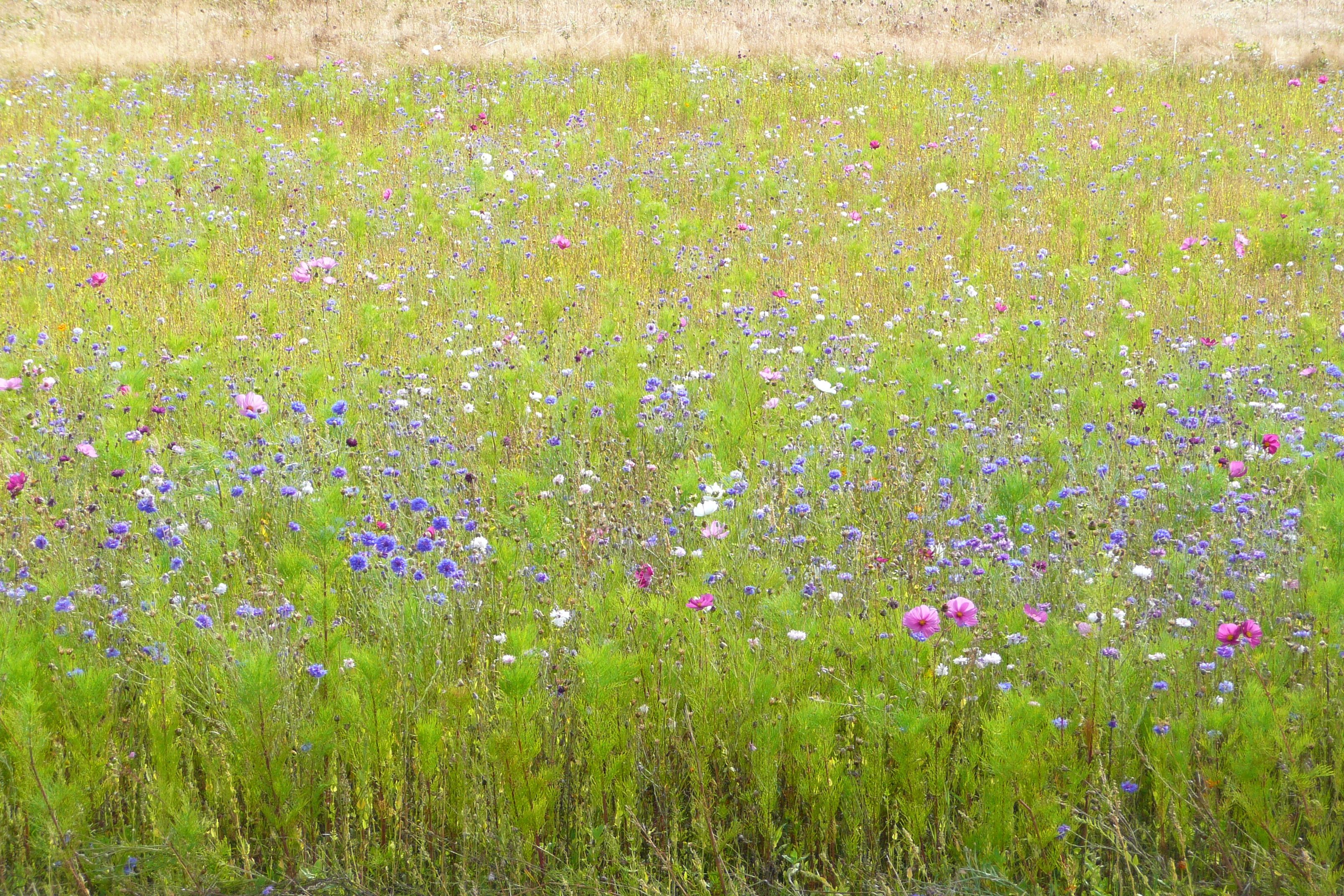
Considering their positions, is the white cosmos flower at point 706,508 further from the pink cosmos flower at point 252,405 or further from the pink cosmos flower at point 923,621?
the pink cosmos flower at point 252,405

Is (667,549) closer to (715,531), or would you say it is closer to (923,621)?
(715,531)

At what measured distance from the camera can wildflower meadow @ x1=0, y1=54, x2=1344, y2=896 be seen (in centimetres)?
178

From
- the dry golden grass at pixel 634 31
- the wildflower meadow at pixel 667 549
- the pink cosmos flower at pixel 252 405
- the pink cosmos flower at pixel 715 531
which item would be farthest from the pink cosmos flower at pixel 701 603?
the dry golden grass at pixel 634 31

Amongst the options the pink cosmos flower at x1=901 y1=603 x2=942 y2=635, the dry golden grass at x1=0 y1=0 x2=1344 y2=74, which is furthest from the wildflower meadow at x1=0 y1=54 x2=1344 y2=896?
the dry golden grass at x1=0 y1=0 x2=1344 y2=74

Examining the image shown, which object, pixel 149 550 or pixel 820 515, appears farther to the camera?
pixel 820 515

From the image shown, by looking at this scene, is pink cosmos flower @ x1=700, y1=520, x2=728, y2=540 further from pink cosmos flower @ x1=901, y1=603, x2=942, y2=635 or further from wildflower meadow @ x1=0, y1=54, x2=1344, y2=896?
pink cosmos flower @ x1=901, y1=603, x2=942, y2=635

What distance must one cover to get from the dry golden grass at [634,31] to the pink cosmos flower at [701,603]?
36.6 feet

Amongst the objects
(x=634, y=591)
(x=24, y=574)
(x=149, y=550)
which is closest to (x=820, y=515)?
(x=634, y=591)

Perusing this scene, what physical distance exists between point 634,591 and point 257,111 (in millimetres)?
9578

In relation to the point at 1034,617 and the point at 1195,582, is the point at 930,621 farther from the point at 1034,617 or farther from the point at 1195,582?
the point at 1195,582

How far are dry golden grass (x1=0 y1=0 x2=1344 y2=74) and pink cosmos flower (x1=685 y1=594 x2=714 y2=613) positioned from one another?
11141mm

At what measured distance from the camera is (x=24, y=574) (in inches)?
97.2

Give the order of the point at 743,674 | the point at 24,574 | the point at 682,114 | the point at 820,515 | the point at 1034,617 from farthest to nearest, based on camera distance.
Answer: the point at 682,114 < the point at 820,515 < the point at 24,574 < the point at 1034,617 < the point at 743,674

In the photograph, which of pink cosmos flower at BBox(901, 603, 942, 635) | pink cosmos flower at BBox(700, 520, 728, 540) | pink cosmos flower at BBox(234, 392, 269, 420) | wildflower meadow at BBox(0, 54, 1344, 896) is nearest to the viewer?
wildflower meadow at BBox(0, 54, 1344, 896)
